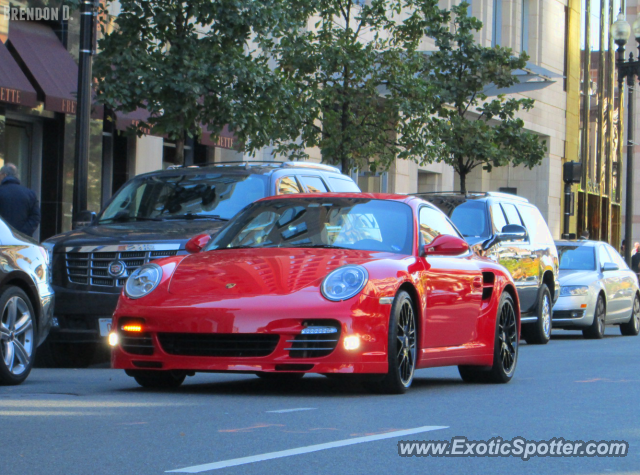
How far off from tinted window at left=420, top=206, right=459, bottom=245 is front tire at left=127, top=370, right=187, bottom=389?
6.72 ft

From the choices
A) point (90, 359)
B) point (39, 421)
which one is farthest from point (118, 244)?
point (39, 421)

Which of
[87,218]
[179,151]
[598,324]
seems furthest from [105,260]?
[598,324]

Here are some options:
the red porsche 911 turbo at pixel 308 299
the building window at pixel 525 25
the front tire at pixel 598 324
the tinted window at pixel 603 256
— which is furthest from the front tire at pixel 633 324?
the building window at pixel 525 25

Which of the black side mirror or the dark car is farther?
the black side mirror

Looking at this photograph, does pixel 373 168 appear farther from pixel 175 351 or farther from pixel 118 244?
pixel 175 351

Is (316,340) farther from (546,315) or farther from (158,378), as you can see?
(546,315)

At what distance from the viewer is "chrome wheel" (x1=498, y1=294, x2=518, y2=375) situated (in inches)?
408

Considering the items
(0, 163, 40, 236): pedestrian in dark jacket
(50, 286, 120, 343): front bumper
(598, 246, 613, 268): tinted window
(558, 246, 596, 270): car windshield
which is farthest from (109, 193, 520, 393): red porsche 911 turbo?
(598, 246, 613, 268): tinted window

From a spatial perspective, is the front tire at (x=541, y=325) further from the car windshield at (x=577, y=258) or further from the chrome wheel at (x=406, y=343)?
the chrome wheel at (x=406, y=343)

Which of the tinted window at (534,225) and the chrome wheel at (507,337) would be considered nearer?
the chrome wheel at (507,337)

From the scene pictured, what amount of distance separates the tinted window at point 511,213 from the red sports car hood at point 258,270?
8.64 metres

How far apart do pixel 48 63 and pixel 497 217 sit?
7834 millimetres

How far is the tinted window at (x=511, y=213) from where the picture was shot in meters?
17.2

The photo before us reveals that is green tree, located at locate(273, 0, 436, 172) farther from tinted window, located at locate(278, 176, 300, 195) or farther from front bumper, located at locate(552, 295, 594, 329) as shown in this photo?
tinted window, located at locate(278, 176, 300, 195)
